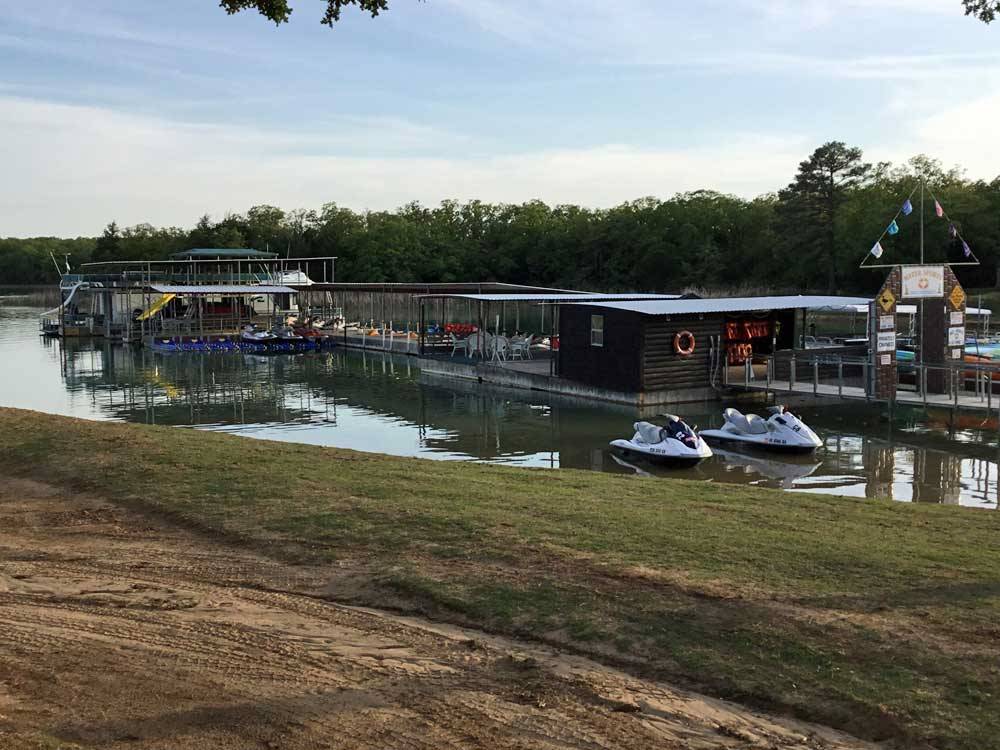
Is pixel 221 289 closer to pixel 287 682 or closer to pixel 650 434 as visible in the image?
pixel 650 434

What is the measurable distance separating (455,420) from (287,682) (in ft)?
69.7

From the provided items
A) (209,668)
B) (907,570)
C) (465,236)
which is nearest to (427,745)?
(209,668)

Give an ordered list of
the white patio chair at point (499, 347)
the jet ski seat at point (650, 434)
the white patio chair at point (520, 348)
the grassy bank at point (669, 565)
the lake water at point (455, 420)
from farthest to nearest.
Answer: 1. the white patio chair at point (520, 348)
2. the white patio chair at point (499, 347)
3. the jet ski seat at point (650, 434)
4. the lake water at point (455, 420)
5. the grassy bank at point (669, 565)

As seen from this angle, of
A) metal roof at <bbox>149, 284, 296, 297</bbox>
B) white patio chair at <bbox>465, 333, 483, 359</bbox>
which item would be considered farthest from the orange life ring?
metal roof at <bbox>149, 284, 296, 297</bbox>

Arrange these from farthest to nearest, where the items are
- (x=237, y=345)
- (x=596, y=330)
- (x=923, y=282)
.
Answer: (x=237, y=345)
(x=596, y=330)
(x=923, y=282)

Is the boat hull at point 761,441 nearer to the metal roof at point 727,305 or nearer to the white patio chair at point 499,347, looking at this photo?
the metal roof at point 727,305

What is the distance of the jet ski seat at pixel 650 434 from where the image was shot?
65.1 feet

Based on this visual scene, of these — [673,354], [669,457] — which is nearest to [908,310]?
[673,354]

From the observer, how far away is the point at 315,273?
124 m

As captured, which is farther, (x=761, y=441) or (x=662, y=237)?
(x=662, y=237)

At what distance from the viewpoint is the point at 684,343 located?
29219 mm

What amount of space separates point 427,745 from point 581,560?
3.38 metres

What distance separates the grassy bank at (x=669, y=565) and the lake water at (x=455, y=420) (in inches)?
261

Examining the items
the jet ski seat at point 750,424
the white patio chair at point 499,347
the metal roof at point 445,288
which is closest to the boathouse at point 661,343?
the white patio chair at point 499,347
